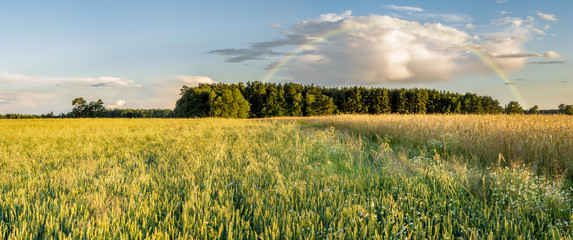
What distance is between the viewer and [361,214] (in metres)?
3.10

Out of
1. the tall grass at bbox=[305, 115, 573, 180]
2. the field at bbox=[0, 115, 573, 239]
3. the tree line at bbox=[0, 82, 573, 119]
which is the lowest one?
the field at bbox=[0, 115, 573, 239]

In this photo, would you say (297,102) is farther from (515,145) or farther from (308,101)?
(515,145)

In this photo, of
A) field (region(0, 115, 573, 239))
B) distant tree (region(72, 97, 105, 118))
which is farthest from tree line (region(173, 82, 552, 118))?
field (region(0, 115, 573, 239))

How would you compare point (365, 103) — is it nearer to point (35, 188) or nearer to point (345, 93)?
point (345, 93)

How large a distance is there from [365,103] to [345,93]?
26.5 ft

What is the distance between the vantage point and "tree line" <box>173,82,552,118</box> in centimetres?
8394

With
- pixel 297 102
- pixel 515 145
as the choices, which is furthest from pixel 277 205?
pixel 297 102

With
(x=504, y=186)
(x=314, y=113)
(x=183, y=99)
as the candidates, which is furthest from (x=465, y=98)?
(x=504, y=186)

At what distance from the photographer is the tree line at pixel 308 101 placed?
83.9 meters

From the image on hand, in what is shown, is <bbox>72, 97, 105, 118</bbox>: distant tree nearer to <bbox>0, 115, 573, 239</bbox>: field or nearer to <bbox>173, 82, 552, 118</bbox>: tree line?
<bbox>173, 82, 552, 118</bbox>: tree line

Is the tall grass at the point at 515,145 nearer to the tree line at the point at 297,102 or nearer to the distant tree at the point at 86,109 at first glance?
the tree line at the point at 297,102

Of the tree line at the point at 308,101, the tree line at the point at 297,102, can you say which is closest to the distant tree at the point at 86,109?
the tree line at the point at 297,102

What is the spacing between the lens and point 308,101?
97.4 metres

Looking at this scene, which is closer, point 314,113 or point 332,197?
point 332,197
